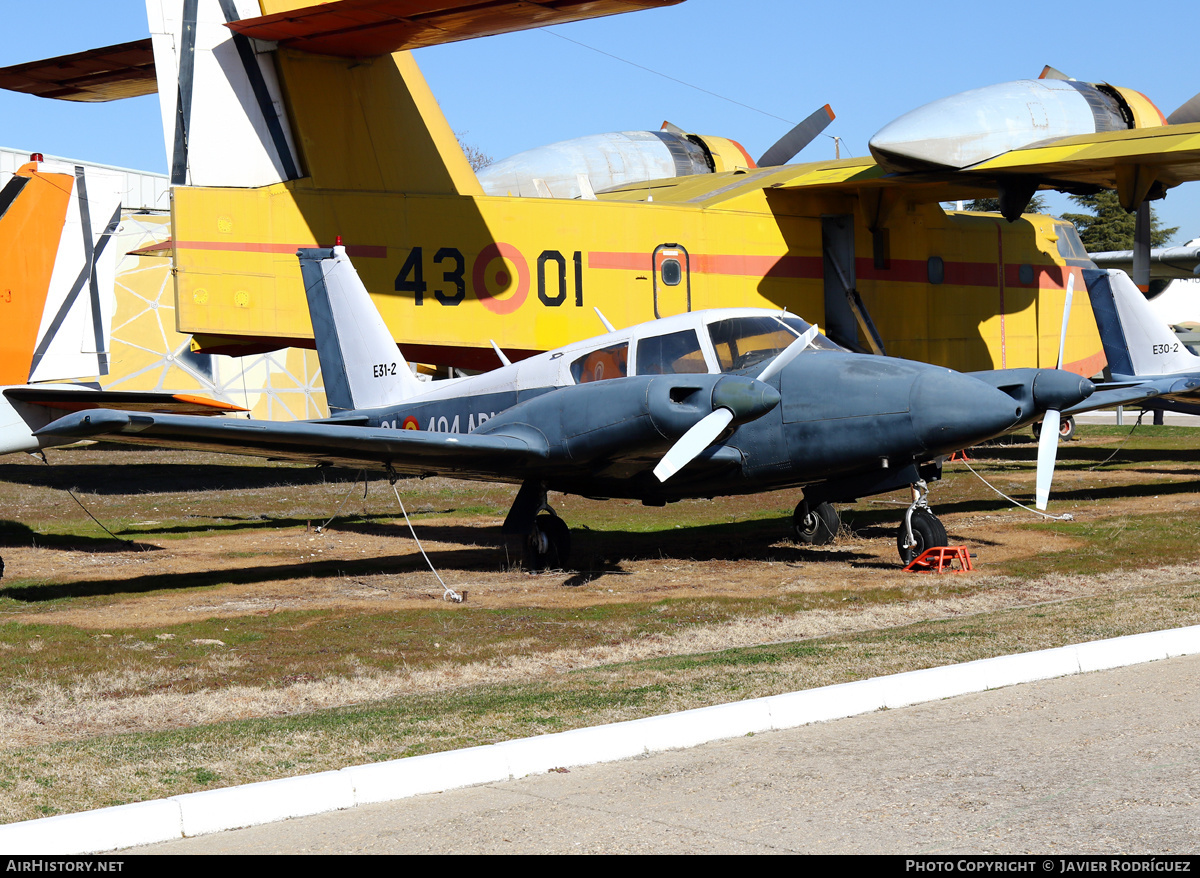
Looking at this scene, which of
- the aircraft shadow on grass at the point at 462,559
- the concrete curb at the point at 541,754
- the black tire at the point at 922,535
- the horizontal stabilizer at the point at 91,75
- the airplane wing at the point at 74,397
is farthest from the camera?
the horizontal stabilizer at the point at 91,75

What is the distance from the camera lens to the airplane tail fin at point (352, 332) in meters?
15.9

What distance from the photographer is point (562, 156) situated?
25.9 m

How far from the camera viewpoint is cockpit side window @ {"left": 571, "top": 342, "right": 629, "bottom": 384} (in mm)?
12773

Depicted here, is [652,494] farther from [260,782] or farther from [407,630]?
[260,782]

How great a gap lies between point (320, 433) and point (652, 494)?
3669 mm

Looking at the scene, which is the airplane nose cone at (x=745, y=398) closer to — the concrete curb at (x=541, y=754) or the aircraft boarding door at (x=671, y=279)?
the concrete curb at (x=541, y=754)

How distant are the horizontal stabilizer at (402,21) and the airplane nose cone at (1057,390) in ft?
19.3

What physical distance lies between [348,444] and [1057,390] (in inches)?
287

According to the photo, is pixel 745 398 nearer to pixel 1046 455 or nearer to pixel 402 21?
pixel 1046 455

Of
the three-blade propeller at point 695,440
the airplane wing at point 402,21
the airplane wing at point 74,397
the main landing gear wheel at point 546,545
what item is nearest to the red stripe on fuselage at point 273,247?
the airplane wing at point 74,397

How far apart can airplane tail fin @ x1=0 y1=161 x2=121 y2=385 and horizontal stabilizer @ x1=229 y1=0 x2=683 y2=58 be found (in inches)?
124

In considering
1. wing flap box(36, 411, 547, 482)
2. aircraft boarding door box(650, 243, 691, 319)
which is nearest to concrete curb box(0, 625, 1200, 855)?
wing flap box(36, 411, 547, 482)

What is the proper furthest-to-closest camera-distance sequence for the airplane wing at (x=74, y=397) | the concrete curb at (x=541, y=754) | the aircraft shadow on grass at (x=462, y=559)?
the airplane wing at (x=74, y=397) < the aircraft shadow on grass at (x=462, y=559) < the concrete curb at (x=541, y=754)

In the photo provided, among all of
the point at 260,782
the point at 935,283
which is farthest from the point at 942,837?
the point at 935,283
